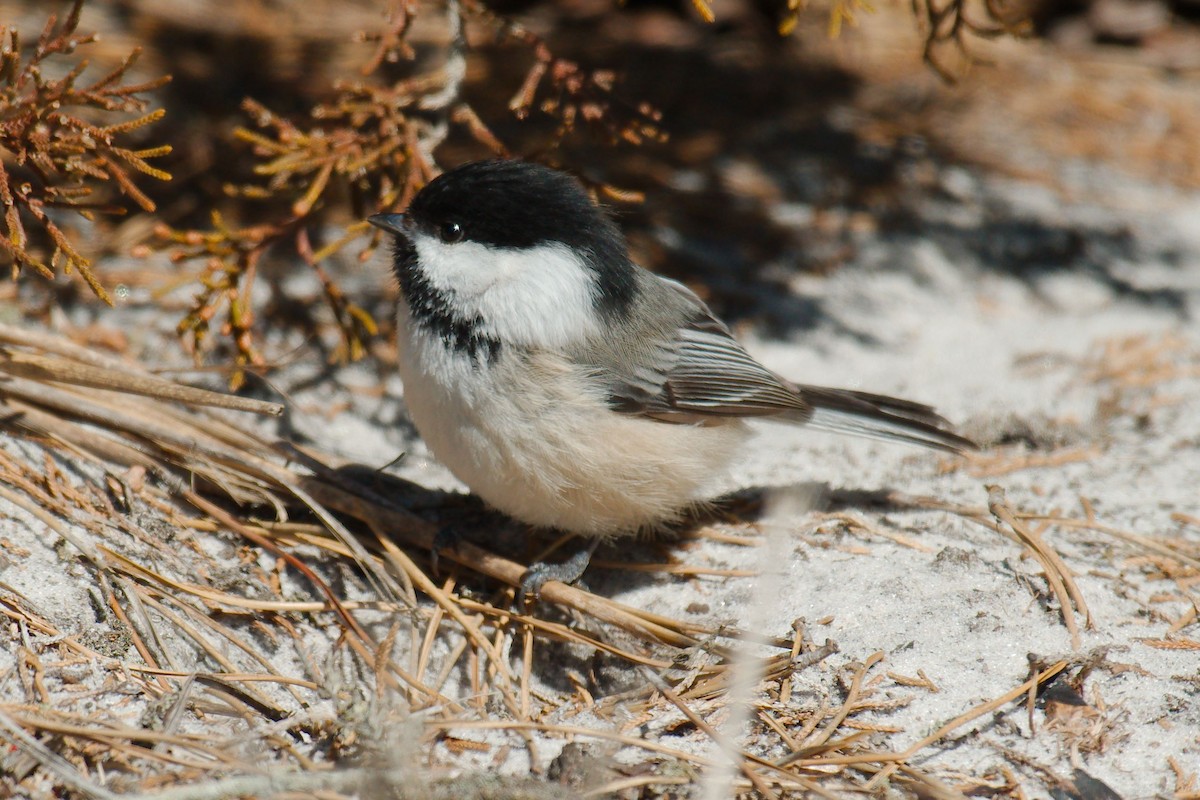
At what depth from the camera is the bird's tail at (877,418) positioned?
2678mm

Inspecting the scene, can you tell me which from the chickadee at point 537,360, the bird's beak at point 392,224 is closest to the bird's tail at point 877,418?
the chickadee at point 537,360

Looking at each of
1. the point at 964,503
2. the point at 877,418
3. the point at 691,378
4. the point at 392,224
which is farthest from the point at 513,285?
the point at 964,503

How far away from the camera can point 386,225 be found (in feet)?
7.65

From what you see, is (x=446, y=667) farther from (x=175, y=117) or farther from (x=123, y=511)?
(x=175, y=117)

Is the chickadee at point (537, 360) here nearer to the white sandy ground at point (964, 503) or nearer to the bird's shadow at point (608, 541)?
the bird's shadow at point (608, 541)

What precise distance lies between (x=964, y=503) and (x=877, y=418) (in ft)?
1.12

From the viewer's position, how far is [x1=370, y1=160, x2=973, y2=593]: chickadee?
2227mm

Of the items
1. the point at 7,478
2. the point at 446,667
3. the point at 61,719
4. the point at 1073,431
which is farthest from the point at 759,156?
the point at 61,719

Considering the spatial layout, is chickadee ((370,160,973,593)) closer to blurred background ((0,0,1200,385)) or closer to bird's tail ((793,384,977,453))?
bird's tail ((793,384,977,453))

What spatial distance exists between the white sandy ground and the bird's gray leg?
138 millimetres

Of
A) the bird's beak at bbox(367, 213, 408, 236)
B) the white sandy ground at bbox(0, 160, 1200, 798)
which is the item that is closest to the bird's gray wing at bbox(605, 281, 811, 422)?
the white sandy ground at bbox(0, 160, 1200, 798)

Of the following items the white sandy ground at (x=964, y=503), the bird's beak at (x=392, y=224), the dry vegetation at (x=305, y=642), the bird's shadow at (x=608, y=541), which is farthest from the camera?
the bird's shadow at (x=608, y=541)

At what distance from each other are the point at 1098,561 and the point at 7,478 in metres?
2.55

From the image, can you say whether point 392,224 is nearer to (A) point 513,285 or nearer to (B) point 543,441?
(A) point 513,285
